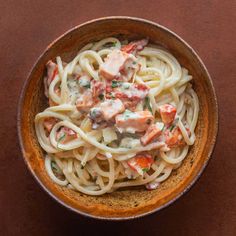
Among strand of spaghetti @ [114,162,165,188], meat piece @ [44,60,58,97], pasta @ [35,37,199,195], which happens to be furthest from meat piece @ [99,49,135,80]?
strand of spaghetti @ [114,162,165,188]

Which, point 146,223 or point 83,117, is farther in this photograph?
point 146,223

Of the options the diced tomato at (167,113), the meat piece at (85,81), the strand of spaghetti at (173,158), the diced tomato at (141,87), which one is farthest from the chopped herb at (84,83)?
the strand of spaghetti at (173,158)

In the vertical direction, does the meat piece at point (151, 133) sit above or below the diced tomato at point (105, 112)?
below

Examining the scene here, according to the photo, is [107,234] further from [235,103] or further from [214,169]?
[235,103]

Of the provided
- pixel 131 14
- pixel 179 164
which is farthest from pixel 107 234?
pixel 131 14

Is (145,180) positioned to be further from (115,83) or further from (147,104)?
(115,83)

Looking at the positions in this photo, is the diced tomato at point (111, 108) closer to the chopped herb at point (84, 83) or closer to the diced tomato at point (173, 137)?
the chopped herb at point (84, 83)

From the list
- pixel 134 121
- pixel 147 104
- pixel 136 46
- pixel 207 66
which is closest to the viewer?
pixel 134 121

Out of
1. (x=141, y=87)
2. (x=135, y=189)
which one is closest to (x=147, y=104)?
(x=141, y=87)
